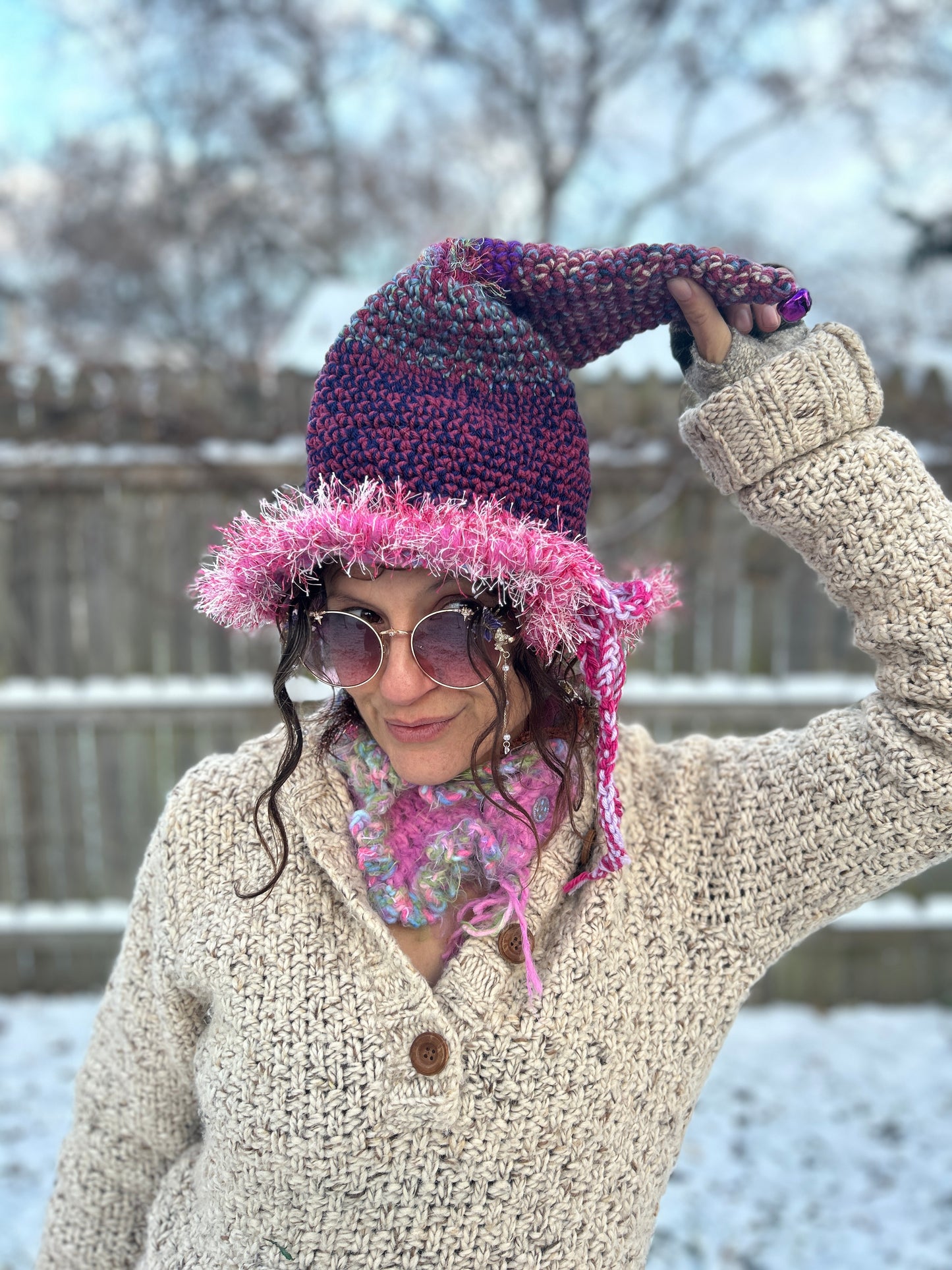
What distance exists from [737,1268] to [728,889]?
2.06 metres

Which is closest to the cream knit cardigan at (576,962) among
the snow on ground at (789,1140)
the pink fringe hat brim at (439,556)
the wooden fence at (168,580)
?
the pink fringe hat brim at (439,556)

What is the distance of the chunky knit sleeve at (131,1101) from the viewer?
1.30 meters

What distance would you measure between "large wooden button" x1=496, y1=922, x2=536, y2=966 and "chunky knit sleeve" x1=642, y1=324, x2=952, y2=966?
0.24m

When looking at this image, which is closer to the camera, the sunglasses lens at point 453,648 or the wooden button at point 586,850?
the sunglasses lens at point 453,648

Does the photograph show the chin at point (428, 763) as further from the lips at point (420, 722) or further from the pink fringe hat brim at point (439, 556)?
the pink fringe hat brim at point (439, 556)

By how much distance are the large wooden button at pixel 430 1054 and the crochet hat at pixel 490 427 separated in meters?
0.26

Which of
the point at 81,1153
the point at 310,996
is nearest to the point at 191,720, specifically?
the point at 81,1153

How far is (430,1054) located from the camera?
110 cm

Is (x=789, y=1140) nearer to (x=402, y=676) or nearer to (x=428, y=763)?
(x=428, y=763)

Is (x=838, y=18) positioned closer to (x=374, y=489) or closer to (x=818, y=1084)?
(x=818, y=1084)

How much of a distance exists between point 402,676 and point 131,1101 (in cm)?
78

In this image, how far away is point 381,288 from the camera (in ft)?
3.94

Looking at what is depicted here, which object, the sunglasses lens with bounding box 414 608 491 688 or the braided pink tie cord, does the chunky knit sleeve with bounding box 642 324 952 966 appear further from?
the sunglasses lens with bounding box 414 608 491 688

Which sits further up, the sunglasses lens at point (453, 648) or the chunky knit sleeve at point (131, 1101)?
the sunglasses lens at point (453, 648)
